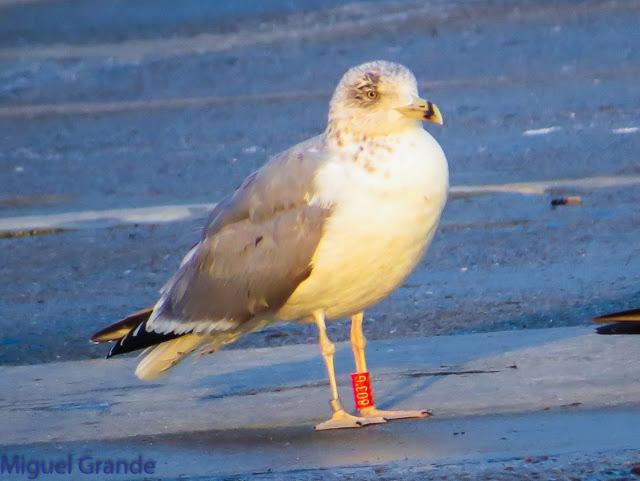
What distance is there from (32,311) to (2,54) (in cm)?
1430

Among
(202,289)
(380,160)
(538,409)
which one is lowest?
(538,409)

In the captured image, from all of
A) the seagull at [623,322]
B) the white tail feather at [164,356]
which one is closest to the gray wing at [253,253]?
the white tail feather at [164,356]

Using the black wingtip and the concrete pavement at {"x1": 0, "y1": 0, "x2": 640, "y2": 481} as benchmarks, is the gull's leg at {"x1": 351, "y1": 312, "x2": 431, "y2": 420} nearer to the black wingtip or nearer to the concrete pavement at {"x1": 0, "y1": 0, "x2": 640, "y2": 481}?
the concrete pavement at {"x1": 0, "y1": 0, "x2": 640, "y2": 481}

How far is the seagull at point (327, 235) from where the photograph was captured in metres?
5.96

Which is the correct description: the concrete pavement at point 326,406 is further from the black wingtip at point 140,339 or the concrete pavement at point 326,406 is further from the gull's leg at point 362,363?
the black wingtip at point 140,339

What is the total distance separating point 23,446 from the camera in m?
5.93

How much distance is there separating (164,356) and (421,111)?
143 centimetres

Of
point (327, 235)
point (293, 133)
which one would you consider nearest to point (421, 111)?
point (327, 235)

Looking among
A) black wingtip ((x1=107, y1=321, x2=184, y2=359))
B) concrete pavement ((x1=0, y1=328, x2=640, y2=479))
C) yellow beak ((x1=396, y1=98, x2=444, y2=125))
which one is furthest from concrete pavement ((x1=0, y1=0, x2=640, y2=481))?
yellow beak ((x1=396, y1=98, x2=444, y2=125))

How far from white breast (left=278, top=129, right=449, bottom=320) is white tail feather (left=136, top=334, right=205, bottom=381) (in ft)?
2.01

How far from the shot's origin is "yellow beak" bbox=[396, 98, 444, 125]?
6.10m

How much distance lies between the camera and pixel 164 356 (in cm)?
648

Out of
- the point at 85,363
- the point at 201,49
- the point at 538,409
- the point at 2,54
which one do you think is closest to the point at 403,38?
the point at 201,49

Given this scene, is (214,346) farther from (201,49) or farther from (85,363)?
(201,49)
